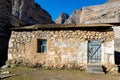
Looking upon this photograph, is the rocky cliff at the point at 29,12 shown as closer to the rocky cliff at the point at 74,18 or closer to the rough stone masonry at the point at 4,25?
the rocky cliff at the point at 74,18

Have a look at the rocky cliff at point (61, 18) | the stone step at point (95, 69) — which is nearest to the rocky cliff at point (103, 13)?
the stone step at point (95, 69)

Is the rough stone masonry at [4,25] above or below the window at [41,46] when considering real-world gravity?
above

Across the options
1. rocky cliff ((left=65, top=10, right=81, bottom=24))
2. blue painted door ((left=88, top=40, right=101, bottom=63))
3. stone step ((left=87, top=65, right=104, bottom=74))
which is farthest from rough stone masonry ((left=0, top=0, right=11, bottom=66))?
rocky cliff ((left=65, top=10, right=81, bottom=24))

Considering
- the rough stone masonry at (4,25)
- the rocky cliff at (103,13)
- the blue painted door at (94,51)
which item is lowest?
the blue painted door at (94,51)

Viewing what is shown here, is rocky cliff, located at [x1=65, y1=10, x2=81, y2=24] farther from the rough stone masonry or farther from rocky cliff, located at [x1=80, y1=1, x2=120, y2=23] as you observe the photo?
the rough stone masonry

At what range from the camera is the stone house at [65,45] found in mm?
12664

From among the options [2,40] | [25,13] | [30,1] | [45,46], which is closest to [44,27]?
[45,46]

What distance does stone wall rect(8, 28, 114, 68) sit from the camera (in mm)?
12843

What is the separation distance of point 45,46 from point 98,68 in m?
4.80

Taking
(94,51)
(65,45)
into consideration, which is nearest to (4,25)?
(65,45)

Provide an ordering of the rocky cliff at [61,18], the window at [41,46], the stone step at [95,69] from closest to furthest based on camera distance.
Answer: the stone step at [95,69] → the window at [41,46] → the rocky cliff at [61,18]

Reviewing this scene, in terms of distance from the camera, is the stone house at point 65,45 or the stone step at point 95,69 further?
the stone house at point 65,45

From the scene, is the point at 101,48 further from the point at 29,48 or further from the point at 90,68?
the point at 29,48

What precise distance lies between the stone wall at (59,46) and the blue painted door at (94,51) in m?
0.32
